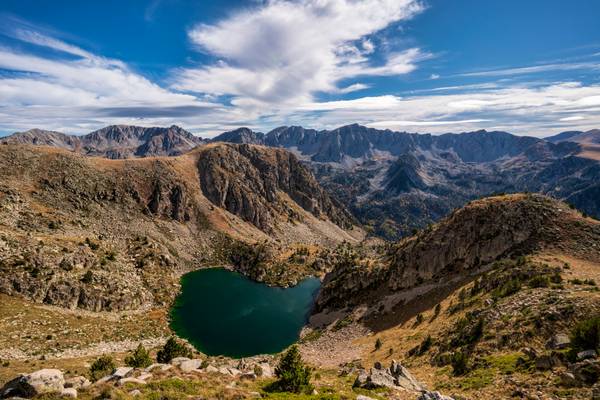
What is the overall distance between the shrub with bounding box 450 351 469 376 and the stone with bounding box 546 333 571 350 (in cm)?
755

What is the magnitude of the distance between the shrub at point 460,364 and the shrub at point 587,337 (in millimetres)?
10010

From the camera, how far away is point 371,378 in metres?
29.1

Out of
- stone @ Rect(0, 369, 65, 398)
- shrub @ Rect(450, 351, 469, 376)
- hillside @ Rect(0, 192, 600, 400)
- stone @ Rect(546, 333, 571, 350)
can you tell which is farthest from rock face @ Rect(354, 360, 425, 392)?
stone @ Rect(0, 369, 65, 398)

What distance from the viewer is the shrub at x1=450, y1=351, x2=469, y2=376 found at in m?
33.6

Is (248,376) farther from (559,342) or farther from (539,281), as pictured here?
(539,281)

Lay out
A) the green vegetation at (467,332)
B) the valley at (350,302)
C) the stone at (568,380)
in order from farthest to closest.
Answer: the green vegetation at (467,332), the valley at (350,302), the stone at (568,380)

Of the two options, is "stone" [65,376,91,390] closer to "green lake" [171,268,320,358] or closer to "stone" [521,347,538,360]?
"stone" [521,347,538,360]

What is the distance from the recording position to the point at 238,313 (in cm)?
10262

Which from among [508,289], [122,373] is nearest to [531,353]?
[508,289]

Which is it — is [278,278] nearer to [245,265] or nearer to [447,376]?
[245,265]

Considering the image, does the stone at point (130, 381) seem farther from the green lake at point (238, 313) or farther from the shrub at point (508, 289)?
the green lake at point (238, 313)

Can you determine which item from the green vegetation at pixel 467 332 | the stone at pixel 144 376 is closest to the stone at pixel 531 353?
the green vegetation at pixel 467 332

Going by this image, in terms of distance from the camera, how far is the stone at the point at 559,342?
28547mm

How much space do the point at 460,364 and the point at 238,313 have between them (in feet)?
260
